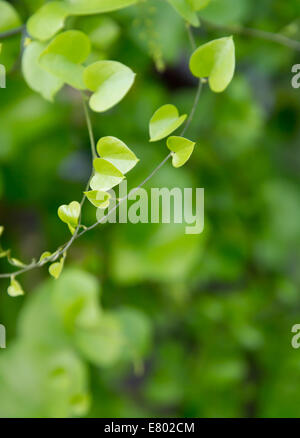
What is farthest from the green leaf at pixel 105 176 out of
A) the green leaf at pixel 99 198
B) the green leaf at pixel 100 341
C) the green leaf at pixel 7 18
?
the green leaf at pixel 100 341

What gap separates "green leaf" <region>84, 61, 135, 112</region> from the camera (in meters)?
0.21

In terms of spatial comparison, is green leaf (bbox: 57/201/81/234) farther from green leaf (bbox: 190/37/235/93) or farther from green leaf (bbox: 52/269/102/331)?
green leaf (bbox: 52/269/102/331)

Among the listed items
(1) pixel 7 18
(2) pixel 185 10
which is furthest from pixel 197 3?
(1) pixel 7 18

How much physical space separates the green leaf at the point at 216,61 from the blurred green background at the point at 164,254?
0.57ft

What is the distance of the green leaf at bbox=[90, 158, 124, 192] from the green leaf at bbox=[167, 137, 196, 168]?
0.9 inches

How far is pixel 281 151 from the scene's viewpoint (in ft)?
2.40

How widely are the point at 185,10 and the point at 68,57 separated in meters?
0.06

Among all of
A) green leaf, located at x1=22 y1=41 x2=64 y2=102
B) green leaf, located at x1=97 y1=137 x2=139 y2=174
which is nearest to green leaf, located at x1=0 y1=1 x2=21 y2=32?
green leaf, located at x1=22 y1=41 x2=64 y2=102

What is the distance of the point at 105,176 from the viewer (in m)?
0.19

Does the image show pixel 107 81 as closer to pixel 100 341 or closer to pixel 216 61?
pixel 216 61

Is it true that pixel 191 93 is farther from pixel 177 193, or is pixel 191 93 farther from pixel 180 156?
pixel 180 156

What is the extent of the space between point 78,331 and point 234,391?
9.6 inches

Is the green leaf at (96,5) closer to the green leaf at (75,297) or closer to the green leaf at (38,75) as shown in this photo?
the green leaf at (38,75)

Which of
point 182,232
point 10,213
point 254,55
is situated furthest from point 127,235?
point 254,55
